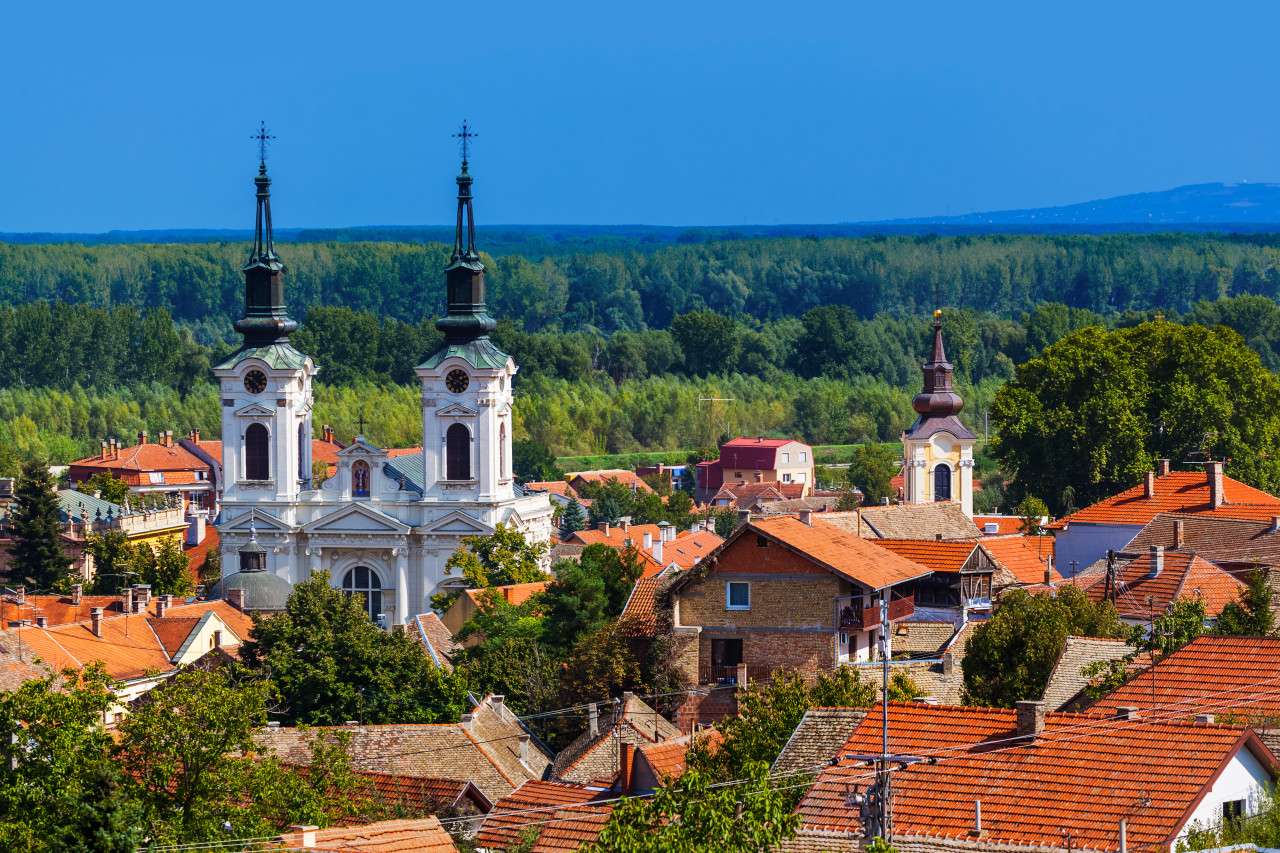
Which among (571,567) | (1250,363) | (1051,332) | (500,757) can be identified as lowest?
(500,757)

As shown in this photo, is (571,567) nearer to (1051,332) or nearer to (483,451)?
(483,451)

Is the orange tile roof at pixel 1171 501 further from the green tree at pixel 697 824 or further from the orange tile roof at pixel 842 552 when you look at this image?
the green tree at pixel 697 824

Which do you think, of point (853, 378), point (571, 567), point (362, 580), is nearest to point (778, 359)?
point (853, 378)

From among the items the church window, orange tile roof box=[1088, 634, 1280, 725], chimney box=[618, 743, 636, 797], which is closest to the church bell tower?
the church window

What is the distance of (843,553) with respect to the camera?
4116cm

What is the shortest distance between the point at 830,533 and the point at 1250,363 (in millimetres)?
43544

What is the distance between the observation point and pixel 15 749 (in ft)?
91.1

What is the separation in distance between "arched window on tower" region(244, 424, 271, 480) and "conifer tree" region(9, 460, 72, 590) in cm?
622

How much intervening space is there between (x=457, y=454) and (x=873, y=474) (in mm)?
40810

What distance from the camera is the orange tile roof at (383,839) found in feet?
80.8

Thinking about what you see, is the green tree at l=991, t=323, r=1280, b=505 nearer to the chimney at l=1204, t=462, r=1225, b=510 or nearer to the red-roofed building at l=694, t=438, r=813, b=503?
the chimney at l=1204, t=462, r=1225, b=510

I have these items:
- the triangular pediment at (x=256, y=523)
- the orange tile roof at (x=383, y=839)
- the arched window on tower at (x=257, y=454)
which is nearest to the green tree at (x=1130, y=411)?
the arched window on tower at (x=257, y=454)

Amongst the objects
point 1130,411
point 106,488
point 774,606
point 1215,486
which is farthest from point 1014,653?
point 106,488

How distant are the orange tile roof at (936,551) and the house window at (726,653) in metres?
5.16
